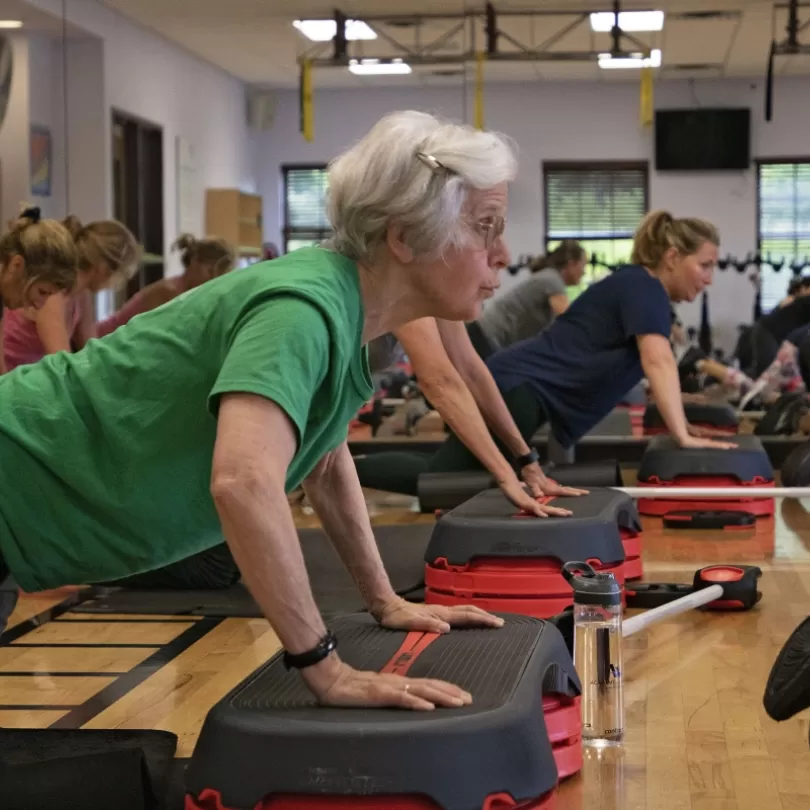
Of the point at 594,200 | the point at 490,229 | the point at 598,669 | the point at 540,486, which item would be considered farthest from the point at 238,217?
the point at 490,229

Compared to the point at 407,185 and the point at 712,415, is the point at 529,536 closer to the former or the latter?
the point at 407,185

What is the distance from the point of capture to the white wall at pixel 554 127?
6715 millimetres

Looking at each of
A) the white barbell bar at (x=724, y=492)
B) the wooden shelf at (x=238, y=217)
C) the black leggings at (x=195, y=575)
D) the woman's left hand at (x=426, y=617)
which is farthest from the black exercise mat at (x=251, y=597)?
the wooden shelf at (x=238, y=217)

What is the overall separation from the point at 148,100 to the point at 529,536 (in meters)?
5.15

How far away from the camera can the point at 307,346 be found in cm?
140

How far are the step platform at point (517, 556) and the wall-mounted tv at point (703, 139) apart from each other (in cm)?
431

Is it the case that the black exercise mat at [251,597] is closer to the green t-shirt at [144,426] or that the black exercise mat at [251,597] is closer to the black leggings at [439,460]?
the black leggings at [439,460]

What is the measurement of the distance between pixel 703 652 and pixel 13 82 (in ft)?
16.5

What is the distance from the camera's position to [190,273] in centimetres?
558

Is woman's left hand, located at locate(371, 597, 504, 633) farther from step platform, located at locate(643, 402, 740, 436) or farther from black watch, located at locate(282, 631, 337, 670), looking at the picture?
step platform, located at locate(643, 402, 740, 436)

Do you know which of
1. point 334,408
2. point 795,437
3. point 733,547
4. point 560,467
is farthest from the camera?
point 795,437

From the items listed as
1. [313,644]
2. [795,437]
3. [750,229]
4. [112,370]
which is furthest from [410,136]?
[750,229]

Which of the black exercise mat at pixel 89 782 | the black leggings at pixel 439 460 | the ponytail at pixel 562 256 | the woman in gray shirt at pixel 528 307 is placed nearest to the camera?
the black exercise mat at pixel 89 782

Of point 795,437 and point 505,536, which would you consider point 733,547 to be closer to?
point 505,536
